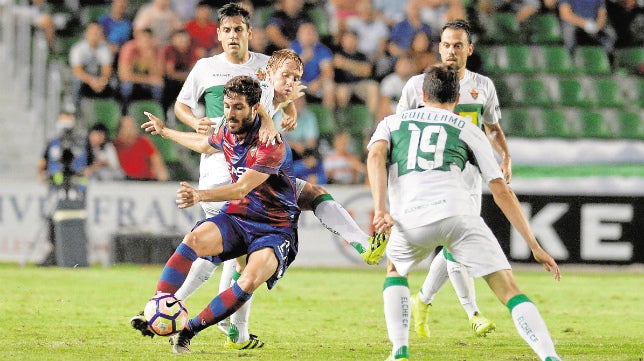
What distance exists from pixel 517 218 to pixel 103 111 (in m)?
11.0

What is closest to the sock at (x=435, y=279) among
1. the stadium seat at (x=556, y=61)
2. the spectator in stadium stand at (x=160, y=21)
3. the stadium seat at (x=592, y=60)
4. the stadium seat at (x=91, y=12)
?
the spectator in stadium stand at (x=160, y=21)

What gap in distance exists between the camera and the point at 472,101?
8.40 meters

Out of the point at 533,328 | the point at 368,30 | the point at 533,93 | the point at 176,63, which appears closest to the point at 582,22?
the point at 533,93

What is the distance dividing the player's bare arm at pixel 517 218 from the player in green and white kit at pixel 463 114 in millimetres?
1953

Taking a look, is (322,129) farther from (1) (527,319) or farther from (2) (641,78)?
(1) (527,319)

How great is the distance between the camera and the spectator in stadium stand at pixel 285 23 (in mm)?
16531

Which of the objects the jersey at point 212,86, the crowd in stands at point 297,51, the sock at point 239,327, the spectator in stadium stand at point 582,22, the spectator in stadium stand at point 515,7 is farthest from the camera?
the spectator in stadium stand at point 515,7

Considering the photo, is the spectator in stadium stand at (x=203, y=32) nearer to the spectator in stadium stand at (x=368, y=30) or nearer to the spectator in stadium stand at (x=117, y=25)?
the spectator in stadium stand at (x=117, y=25)

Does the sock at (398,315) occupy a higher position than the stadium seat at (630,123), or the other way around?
the stadium seat at (630,123)

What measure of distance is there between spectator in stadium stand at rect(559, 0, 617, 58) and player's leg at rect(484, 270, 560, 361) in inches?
523

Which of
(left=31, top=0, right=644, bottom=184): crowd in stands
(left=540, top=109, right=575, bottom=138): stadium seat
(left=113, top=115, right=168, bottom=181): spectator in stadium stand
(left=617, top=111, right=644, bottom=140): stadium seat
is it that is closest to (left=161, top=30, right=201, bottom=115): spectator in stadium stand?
(left=31, top=0, right=644, bottom=184): crowd in stands

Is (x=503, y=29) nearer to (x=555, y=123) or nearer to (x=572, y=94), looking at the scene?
(x=572, y=94)

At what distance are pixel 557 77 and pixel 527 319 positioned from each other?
12.8 meters

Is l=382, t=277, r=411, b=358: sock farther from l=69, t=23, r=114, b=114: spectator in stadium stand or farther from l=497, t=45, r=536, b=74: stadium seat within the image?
l=497, t=45, r=536, b=74: stadium seat
